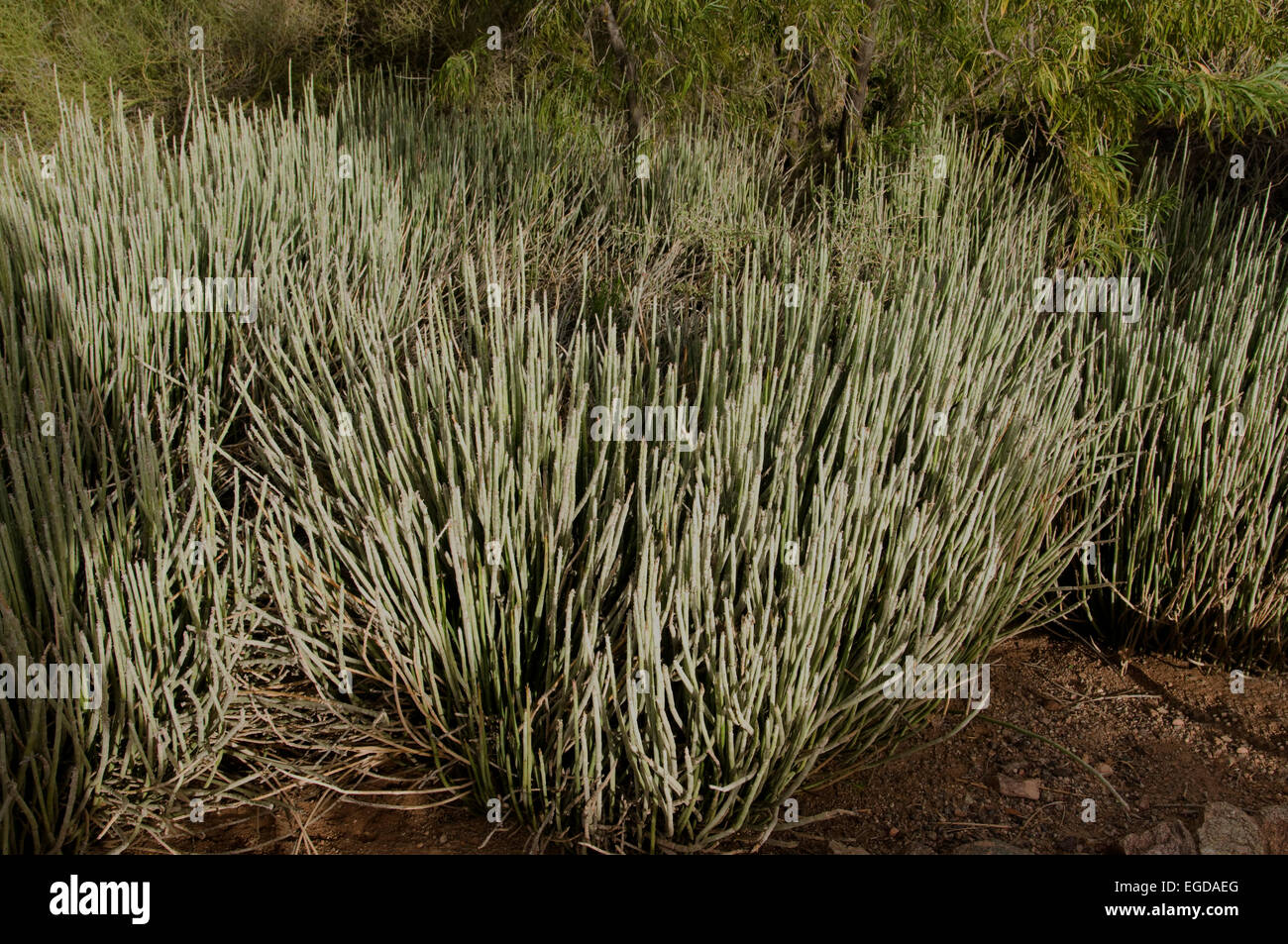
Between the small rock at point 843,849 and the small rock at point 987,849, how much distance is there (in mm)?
155

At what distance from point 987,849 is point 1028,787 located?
0.75 feet

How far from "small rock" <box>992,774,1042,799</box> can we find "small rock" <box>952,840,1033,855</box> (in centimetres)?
16

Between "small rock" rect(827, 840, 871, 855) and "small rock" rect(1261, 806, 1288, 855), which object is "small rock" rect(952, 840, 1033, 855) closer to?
"small rock" rect(827, 840, 871, 855)

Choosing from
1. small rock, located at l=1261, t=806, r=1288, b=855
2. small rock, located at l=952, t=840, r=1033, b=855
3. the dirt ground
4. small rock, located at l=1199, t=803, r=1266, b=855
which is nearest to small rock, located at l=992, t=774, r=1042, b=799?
the dirt ground

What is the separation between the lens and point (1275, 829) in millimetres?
1973

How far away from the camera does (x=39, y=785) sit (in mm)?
1624

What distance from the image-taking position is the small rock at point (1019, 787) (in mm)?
2021

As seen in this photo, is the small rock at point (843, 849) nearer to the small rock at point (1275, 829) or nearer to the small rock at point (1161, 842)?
the small rock at point (1161, 842)

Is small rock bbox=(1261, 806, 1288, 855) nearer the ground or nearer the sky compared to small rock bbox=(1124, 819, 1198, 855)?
nearer the ground

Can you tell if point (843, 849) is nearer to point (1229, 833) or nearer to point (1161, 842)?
point (1161, 842)

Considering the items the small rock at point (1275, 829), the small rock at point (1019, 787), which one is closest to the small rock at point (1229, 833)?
the small rock at point (1275, 829)

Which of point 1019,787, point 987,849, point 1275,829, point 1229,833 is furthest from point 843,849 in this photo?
point 1275,829

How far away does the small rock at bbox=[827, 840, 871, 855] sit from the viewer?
1848 millimetres
